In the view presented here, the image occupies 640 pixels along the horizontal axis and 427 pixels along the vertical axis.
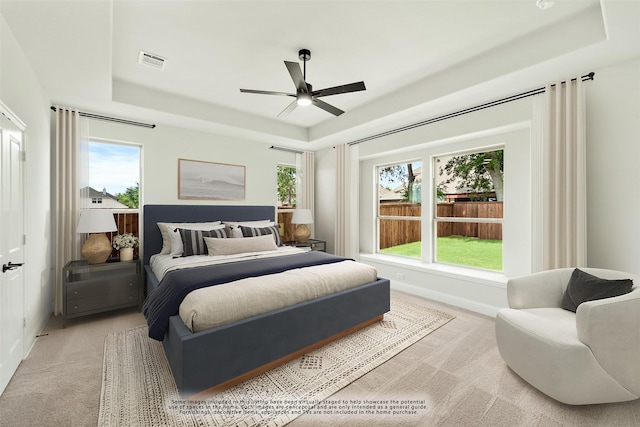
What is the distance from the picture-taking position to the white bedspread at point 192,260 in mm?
2809

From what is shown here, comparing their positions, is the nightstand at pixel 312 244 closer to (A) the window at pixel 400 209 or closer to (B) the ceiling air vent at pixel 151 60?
(A) the window at pixel 400 209

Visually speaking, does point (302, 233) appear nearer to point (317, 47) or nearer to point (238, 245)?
point (238, 245)

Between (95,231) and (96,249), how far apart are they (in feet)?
0.74

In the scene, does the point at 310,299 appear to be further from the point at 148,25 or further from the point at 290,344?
the point at 148,25

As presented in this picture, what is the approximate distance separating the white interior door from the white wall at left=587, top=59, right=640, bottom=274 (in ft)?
14.9

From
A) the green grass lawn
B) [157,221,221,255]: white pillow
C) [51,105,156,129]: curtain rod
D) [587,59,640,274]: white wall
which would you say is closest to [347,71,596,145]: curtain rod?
[587,59,640,274]: white wall

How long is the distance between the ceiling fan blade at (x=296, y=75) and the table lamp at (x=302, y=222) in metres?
2.52

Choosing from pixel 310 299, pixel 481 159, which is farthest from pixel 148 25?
pixel 481 159

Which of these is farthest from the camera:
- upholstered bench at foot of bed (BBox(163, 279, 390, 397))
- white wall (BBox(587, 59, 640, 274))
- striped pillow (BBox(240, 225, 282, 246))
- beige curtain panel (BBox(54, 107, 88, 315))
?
striped pillow (BBox(240, 225, 282, 246))

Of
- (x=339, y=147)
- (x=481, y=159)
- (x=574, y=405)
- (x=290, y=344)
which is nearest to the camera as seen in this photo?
(x=574, y=405)

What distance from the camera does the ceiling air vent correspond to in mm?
2585

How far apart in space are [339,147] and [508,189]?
2.64 m

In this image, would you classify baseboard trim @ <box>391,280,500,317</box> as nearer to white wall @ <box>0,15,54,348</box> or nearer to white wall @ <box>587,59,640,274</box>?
white wall @ <box>587,59,640,274</box>

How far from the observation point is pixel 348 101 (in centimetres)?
375
